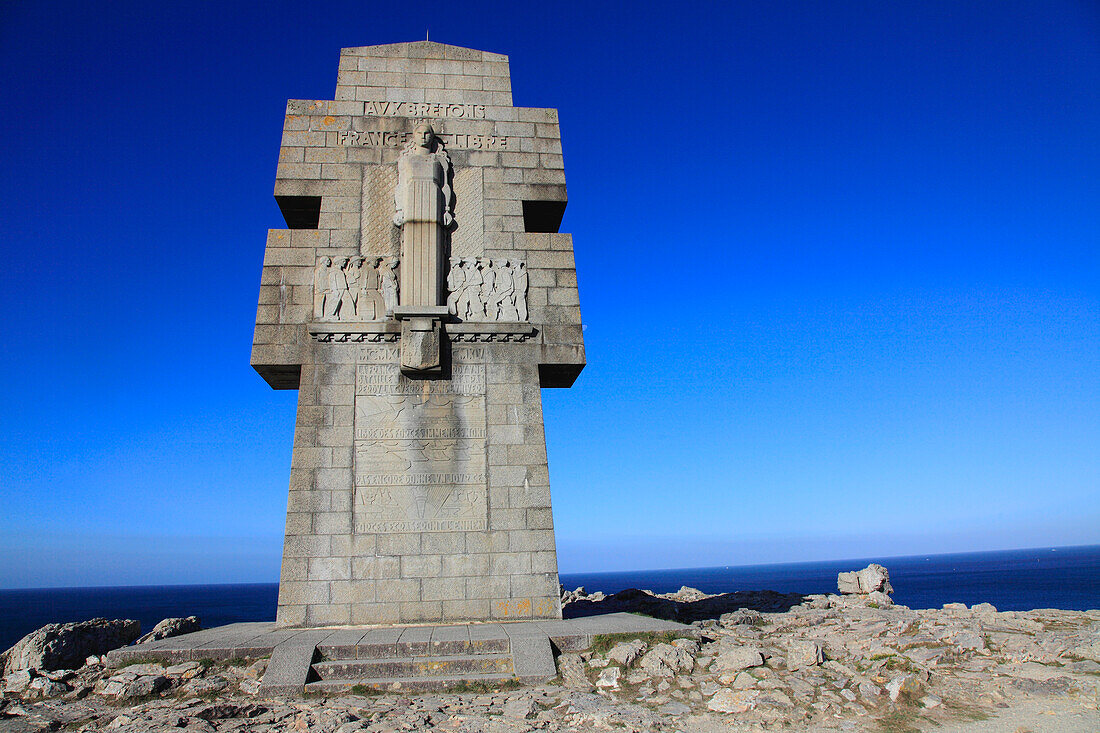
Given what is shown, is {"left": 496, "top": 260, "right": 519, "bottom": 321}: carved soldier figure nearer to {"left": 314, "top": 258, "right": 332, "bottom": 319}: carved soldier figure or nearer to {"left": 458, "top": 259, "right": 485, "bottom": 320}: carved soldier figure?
{"left": 458, "top": 259, "right": 485, "bottom": 320}: carved soldier figure

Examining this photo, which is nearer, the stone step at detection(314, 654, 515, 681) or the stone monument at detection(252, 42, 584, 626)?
the stone step at detection(314, 654, 515, 681)

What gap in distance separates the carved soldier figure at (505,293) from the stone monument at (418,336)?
0.02m

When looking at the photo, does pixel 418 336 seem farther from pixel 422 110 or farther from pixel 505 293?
pixel 422 110

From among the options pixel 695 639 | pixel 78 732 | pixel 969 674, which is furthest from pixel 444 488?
pixel 969 674

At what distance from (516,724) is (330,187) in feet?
28.5

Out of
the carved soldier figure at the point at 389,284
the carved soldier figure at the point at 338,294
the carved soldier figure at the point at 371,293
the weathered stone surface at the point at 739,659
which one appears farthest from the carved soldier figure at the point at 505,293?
the weathered stone surface at the point at 739,659

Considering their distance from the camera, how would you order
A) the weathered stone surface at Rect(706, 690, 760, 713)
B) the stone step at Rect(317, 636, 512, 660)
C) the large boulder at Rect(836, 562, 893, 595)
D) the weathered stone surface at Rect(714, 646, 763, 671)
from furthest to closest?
the large boulder at Rect(836, 562, 893, 595)
the stone step at Rect(317, 636, 512, 660)
the weathered stone surface at Rect(714, 646, 763, 671)
the weathered stone surface at Rect(706, 690, 760, 713)

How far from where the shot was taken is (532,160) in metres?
11.5

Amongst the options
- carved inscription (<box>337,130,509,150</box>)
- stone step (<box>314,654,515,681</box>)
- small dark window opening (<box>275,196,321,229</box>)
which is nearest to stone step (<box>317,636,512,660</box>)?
stone step (<box>314,654,515,681</box>)

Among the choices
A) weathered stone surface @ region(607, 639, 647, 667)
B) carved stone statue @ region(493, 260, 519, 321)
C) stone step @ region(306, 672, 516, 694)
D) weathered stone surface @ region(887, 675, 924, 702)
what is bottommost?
weathered stone surface @ region(887, 675, 924, 702)

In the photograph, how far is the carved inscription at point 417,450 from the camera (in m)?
9.47

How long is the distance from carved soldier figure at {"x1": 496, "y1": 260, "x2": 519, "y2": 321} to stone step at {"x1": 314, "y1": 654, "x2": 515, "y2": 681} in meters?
5.14

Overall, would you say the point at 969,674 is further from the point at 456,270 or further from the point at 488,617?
the point at 456,270

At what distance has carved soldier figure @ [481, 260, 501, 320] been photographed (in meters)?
10.5
